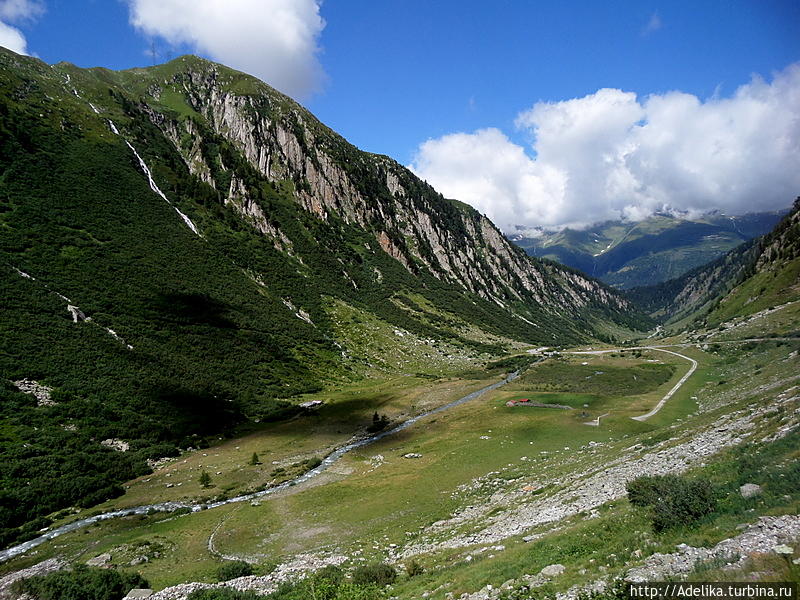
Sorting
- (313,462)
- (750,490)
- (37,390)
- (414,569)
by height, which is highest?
(37,390)

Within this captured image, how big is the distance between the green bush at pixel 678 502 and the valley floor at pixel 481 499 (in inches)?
23.6

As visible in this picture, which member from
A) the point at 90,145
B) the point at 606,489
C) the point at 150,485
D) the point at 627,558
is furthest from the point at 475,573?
the point at 90,145

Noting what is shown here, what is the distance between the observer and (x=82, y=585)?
21406 millimetres

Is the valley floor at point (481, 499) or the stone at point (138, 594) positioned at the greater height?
the stone at point (138, 594)

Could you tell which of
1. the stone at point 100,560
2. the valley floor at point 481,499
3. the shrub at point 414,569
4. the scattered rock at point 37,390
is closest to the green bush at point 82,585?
the valley floor at point 481,499

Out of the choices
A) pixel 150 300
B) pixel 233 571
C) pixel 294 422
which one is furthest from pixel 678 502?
pixel 150 300

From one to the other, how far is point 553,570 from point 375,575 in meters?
9.19

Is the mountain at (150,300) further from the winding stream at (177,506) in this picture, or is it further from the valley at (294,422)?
the winding stream at (177,506)

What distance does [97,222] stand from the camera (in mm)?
105312

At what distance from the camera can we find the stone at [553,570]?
14.0 m

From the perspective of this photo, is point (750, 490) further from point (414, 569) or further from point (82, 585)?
point (82, 585)

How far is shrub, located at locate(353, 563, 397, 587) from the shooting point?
1912cm

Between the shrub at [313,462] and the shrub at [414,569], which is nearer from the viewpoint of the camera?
the shrub at [414,569]

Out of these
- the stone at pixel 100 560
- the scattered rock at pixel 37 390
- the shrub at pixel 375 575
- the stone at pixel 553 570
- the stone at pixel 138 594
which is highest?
the scattered rock at pixel 37 390
